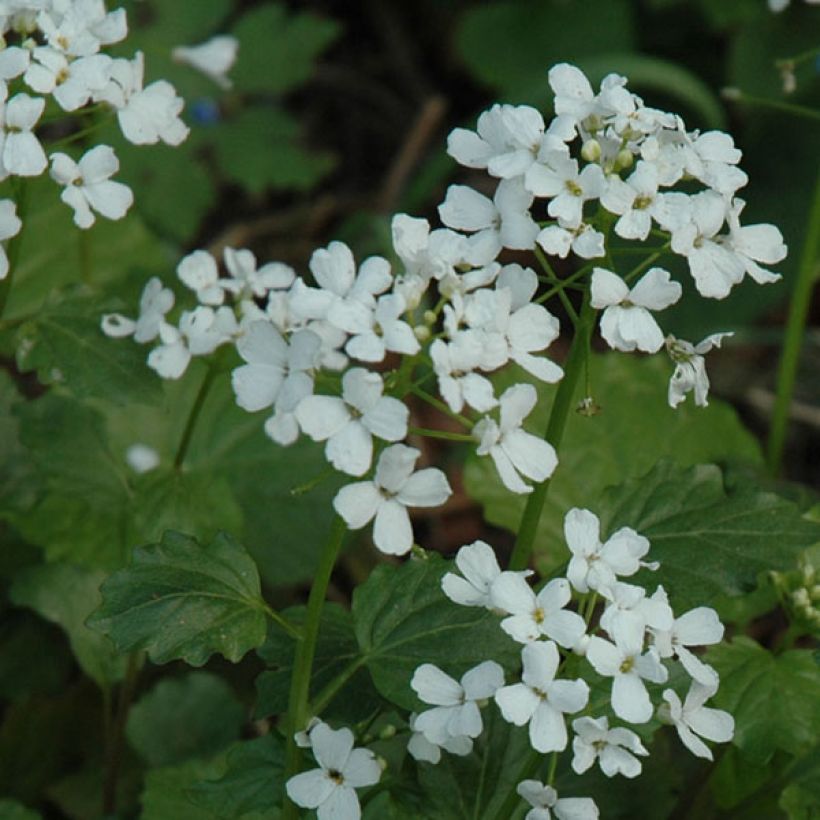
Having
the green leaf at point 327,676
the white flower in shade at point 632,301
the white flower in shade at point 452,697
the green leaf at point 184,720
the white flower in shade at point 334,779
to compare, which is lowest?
the green leaf at point 184,720

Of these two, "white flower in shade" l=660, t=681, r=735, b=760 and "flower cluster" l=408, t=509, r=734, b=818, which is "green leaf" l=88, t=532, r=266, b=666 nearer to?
"flower cluster" l=408, t=509, r=734, b=818

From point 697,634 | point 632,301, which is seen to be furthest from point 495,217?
point 697,634

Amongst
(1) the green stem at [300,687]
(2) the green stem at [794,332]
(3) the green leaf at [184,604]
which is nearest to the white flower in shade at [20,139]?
(3) the green leaf at [184,604]

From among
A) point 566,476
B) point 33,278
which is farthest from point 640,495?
point 33,278

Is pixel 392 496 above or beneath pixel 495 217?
beneath

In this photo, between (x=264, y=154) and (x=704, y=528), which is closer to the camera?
(x=704, y=528)

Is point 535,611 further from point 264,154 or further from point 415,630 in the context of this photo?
point 264,154

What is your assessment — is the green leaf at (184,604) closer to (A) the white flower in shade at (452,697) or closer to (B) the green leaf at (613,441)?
(A) the white flower in shade at (452,697)
